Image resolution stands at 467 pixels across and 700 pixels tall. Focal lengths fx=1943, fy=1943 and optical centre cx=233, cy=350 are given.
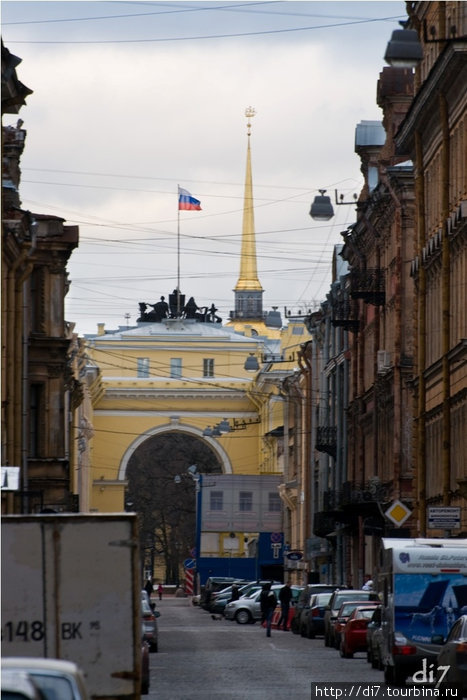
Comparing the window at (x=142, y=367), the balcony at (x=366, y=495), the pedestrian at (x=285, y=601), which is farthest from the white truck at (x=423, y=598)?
the window at (x=142, y=367)

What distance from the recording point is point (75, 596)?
15156 mm

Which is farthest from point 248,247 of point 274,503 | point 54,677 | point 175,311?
point 54,677

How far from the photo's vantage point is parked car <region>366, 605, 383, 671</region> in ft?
99.1

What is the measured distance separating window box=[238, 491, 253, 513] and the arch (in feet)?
138

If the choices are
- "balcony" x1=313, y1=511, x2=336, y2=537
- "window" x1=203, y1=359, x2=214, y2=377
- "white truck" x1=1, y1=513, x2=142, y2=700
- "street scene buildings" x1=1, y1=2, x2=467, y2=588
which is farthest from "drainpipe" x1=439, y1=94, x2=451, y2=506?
"window" x1=203, y1=359, x2=214, y2=377

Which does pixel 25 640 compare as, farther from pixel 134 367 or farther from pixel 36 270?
pixel 134 367

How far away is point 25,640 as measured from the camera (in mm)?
15078

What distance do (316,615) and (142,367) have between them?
286 feet

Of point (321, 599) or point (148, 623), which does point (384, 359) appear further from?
point (148, 623)

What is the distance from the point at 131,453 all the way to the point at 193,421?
5148mm

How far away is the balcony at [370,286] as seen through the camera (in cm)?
5922

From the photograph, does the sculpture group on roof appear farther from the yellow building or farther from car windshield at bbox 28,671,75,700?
car windshield at bbox 28,671,75,700

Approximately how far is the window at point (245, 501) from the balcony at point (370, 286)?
81.8ft

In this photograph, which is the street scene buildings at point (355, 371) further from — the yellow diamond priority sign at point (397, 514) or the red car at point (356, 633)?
the red car at point (356, 633)
